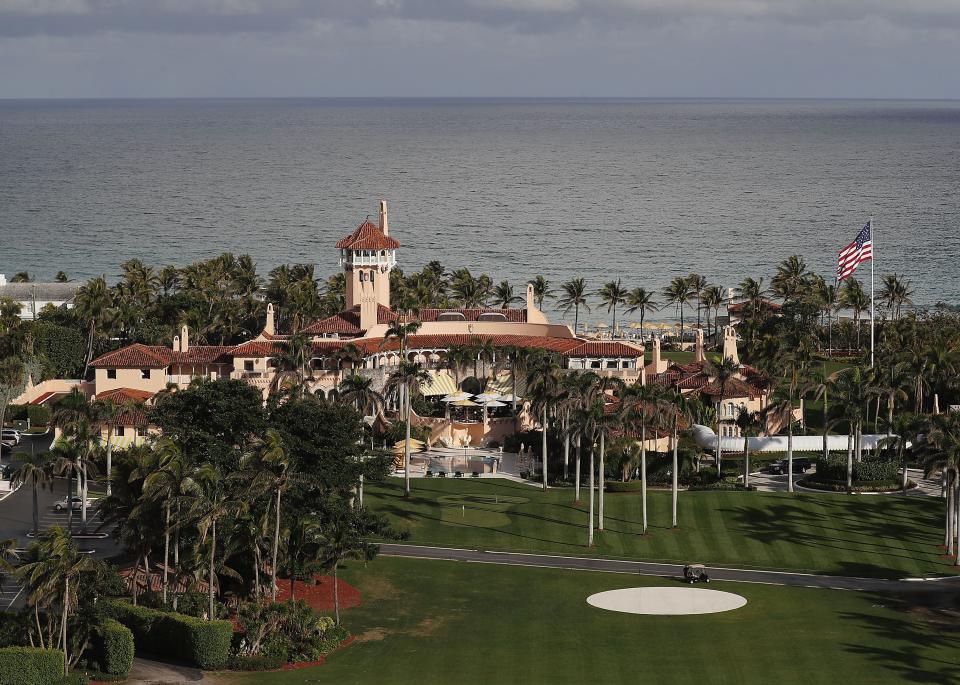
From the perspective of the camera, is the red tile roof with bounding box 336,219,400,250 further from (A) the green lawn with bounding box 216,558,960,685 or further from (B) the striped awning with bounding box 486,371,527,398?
(A) the green lawn with bounding box 216,558,960,685

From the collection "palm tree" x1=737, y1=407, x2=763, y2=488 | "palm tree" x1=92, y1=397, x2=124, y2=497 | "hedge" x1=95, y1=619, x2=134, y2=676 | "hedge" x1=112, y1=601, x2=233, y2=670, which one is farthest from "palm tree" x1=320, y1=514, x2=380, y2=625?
"palm tree" x1=737, y1=407, x2=763, y2=488

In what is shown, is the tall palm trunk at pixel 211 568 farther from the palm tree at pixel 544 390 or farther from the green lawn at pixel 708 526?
the palm tree at pixel 544 390

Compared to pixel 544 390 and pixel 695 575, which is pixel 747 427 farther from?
pixel 695 575

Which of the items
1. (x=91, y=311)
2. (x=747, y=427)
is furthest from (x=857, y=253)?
(x=91, y=311)

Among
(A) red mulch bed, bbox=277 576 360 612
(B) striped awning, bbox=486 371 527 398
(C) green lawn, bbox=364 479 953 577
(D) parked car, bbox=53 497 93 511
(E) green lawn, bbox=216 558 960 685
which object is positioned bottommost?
(E) green lawn, bbox=216 558 960 685

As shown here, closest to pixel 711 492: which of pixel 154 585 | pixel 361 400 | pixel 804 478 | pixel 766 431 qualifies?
pixel 804 478

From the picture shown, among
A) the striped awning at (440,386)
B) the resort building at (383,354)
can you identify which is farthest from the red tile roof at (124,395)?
the striped awning at (440,386)
